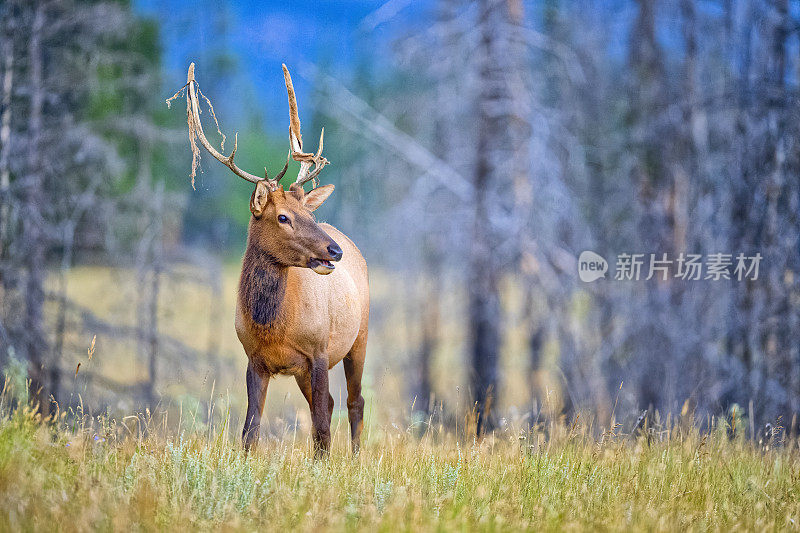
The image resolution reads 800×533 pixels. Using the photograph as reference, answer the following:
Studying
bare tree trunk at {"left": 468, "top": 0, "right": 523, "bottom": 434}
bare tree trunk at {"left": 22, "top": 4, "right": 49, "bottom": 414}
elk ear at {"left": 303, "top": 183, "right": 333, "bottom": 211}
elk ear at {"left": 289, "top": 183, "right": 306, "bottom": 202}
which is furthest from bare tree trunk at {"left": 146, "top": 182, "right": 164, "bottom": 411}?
elk ear at {"left": 289, "top": 183, "right": 306, "bottom": 202}

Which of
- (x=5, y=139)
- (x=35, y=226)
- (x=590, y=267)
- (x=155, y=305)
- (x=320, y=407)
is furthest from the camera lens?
(x=155, y=305)

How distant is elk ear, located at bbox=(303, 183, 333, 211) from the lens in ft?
17.8

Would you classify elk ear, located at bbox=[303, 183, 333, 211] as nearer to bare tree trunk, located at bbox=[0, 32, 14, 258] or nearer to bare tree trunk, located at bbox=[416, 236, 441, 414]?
bare tree trunk, located at bbox=[0, 32, 14, 258]

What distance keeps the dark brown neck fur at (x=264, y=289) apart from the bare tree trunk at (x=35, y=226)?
650 cm

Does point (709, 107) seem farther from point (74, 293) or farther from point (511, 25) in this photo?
point (74, 293)

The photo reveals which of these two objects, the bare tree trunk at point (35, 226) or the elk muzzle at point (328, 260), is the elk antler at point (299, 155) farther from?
the bare tree trunk at point (35, 226)

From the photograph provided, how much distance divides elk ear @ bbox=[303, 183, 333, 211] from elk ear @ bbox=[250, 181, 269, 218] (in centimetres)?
32

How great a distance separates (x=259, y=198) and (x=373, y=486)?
203 centimetres

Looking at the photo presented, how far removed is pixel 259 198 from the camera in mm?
5117

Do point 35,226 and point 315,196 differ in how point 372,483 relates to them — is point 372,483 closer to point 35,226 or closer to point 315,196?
point 315,196

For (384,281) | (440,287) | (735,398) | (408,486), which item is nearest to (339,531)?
(408,486)

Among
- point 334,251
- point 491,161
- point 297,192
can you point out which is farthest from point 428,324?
point 334,251

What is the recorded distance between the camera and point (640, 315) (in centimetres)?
1140

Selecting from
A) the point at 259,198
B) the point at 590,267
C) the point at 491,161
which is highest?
the point at 491,161
